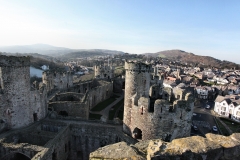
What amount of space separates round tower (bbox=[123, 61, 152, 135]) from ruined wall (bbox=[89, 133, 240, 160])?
30.7 ft

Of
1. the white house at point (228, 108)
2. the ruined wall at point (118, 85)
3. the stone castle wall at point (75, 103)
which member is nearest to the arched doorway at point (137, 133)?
the stone castle wall at point (75, 103)

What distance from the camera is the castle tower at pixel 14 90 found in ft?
60.0

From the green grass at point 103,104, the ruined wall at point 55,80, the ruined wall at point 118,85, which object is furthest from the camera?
the ruined wall at point 118,85

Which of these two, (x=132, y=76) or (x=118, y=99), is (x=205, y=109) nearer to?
(x=118, y=99)

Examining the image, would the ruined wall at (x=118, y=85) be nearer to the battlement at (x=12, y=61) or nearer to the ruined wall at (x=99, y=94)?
the ruined wall at (x=99, y=94)

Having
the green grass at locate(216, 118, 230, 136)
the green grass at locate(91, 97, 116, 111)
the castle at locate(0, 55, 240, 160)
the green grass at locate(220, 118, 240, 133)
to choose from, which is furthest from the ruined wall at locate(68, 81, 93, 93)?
the green grass at locate(220, 118, 240, 133)

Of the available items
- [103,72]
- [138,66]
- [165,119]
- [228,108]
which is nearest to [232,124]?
[228,108]

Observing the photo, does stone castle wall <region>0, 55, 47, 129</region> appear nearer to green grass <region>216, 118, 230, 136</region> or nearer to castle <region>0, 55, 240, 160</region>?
castle <region>0, 55, 240, 160</region>

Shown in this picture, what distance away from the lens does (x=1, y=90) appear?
18.6 m

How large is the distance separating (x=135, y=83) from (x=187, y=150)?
1119 cm

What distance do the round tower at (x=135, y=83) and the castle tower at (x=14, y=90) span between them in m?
11.3

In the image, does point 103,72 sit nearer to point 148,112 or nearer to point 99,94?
point 99,94

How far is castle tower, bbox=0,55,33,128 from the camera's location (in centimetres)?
1828

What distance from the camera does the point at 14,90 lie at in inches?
742
